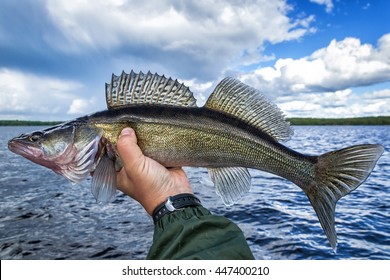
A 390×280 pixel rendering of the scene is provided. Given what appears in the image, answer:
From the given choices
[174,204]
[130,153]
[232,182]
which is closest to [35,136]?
[130,153]

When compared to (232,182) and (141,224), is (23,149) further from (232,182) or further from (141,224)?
(141,224)

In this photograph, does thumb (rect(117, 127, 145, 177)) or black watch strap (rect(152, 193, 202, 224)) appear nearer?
black watch strap (rect(152, 193, 202, 224))

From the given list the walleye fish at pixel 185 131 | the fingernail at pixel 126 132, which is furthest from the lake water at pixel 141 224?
the fingernail at pixel 126 132

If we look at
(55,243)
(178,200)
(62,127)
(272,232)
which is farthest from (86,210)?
(178,200)

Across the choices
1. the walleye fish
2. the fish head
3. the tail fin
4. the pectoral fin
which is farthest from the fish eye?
the tail fin

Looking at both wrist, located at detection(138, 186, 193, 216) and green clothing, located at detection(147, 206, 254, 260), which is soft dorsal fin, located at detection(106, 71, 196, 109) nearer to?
wrist, located at detection(138, 186, 193, 216)

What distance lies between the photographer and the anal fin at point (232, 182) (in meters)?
3.92

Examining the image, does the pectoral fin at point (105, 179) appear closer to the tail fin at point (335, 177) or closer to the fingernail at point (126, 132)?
the fingernail at point (126, 132)

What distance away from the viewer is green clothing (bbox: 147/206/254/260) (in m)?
2.51

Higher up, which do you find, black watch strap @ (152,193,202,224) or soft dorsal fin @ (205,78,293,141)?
soft dorsal fin @ (205,78,293,141)

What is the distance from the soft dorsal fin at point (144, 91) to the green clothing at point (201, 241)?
1.40 m

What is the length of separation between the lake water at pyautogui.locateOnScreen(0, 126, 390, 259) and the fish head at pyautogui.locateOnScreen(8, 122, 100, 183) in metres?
4.97
